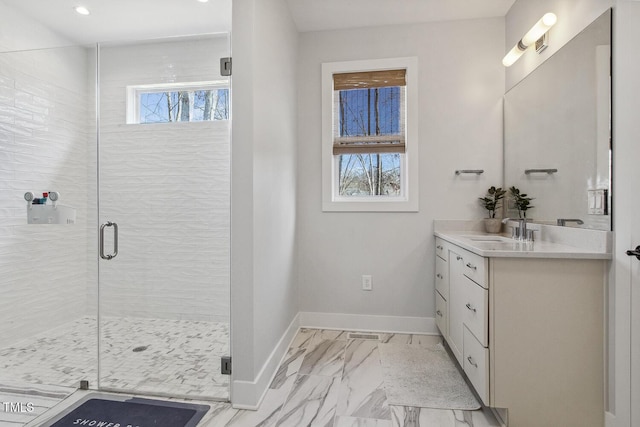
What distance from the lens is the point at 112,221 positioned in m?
1.89

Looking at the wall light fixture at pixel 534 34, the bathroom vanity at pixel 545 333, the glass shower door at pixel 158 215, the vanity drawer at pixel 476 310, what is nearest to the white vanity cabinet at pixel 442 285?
the vanity drawer at pixel 476 310

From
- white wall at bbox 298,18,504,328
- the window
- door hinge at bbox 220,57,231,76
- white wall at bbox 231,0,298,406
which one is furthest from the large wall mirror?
the window

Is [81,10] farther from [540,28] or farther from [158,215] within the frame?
[540,28]

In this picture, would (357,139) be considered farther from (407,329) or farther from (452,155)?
(407,329)

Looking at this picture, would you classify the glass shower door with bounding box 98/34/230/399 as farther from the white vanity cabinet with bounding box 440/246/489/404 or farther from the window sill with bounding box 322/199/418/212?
the white vanity cabinet with bounding box 440/246/489/404

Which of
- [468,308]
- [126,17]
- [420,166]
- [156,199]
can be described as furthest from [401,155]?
[126,17]

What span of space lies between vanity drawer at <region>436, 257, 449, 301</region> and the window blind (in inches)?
41.0

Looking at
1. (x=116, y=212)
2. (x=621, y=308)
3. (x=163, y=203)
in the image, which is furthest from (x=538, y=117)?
(x=116, y=212)

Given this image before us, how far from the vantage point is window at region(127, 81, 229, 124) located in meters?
1.82

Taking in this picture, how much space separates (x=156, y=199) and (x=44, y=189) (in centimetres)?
70

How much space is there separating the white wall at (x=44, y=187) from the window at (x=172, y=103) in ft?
1.10

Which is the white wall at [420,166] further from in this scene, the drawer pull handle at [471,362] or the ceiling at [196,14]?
the drawer pull handle at [471,362]

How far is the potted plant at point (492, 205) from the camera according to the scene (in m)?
2.46

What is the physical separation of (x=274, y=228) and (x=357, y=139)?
126 centimetres
